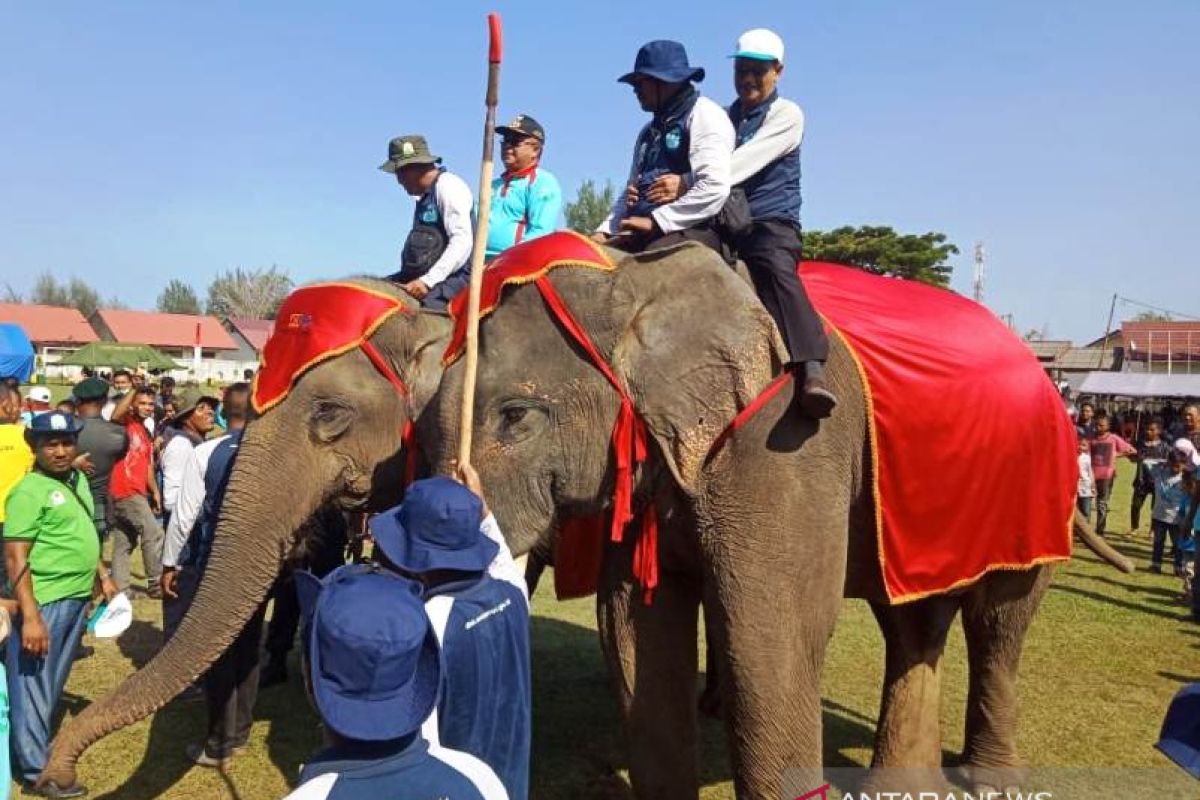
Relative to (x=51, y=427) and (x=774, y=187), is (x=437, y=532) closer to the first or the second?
(x=774, y=187)

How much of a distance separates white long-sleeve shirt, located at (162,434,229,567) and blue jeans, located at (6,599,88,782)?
762mm

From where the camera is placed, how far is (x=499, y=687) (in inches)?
107

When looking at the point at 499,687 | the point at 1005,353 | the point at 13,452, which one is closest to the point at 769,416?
the point at 499,687

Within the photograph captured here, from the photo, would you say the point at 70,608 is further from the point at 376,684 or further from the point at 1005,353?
the point at 1005,353

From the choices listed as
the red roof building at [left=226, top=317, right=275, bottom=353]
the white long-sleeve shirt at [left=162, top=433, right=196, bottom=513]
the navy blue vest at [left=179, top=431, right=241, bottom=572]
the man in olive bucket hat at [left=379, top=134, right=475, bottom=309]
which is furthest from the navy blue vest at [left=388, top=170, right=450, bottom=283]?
the red roof building at [left=226, top=317, right=275, bottom=353]

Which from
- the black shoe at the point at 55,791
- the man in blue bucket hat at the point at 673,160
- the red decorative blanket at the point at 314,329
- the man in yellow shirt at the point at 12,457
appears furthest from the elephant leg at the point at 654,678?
the man in yellow shirt at the point at 12,457

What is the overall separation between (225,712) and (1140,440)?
27.8 meters

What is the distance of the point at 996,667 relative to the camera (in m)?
4.96

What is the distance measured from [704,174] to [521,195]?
228 centimetres

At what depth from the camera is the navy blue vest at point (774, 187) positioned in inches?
162

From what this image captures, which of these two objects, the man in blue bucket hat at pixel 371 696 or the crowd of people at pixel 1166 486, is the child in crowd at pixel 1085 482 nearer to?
the crowd of people at pixel 1166 486

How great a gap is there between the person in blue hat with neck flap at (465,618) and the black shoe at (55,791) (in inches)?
105

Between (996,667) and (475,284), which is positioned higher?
(475,284)

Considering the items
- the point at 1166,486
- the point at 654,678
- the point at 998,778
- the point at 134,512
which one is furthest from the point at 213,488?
the point at 1166,486
